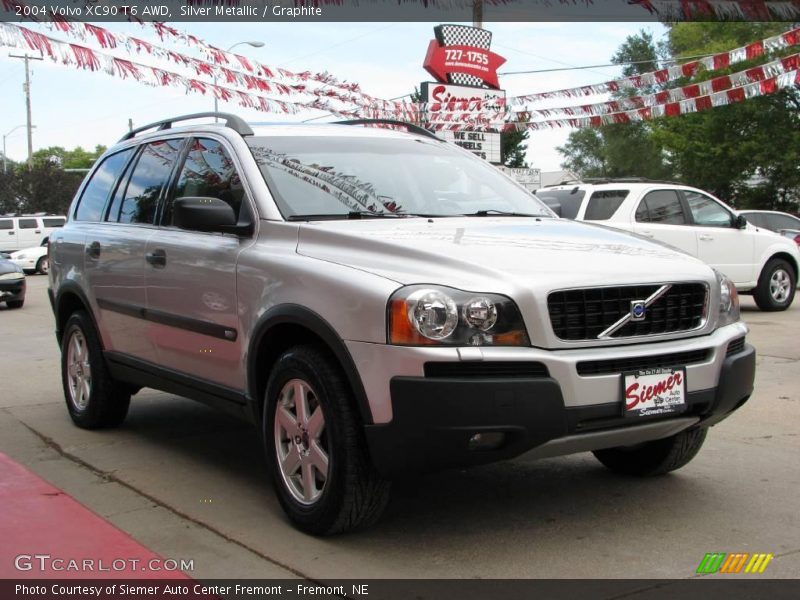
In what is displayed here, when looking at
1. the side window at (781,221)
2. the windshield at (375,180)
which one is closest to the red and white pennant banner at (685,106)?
the side window at (781,221)

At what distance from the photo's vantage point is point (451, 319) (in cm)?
366

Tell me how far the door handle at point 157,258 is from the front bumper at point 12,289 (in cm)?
1370

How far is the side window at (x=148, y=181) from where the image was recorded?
5727mm

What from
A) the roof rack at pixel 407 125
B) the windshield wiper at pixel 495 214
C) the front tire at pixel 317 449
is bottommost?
the front tire at pixel 317 449

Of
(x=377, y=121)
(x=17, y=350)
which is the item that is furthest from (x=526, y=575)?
(x=17, y=350)

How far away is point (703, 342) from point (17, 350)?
357 inches

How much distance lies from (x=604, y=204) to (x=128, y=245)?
8.44 m

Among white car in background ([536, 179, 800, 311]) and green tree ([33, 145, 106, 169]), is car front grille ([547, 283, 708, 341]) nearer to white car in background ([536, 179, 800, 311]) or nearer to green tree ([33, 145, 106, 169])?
white car in background ([536, 179, 800, 311])

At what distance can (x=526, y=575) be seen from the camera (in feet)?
12.1

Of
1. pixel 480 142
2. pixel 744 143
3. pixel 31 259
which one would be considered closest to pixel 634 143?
pixel 744 143

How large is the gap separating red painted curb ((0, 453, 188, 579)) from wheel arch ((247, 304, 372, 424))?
87cm

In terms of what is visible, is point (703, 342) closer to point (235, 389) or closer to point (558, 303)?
point (558, 303)

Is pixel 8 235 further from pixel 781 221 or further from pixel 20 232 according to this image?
A: pixel 781 221

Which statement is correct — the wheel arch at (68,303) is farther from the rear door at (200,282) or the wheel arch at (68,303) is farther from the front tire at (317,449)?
the front tire at (317,449)
